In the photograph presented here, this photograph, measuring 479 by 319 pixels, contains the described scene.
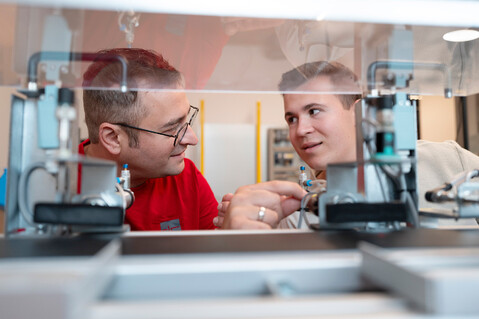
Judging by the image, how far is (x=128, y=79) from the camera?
3.27 ft

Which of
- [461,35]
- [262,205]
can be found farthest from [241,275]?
[461,35]

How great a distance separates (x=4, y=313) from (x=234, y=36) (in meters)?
0.84

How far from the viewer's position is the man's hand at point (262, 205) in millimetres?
913

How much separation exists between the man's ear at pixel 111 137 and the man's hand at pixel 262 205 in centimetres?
79

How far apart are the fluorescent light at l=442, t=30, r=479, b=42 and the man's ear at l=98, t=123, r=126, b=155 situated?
4.20 feet

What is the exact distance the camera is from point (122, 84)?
37.3 inches

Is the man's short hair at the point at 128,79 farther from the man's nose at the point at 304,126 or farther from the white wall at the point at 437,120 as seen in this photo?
the white wall at the point at 437,120

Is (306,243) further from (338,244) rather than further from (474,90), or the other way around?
(474,90)

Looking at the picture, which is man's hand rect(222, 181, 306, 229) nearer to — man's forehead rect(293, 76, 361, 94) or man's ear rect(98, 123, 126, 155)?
man's forehead rect(293, 76, 361, 94)

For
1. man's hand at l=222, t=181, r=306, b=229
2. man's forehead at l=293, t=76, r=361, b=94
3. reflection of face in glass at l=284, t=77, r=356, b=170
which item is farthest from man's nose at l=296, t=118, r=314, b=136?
man's hand at l=222, t=181, r=306, b=229

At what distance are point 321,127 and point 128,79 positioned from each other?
875 mm

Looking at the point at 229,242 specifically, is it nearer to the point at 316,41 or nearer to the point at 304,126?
the point at 316,41

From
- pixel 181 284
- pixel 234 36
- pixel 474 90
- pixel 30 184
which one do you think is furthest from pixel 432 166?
pixel 30 184

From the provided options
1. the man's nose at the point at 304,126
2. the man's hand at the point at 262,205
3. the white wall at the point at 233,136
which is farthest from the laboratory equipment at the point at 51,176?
the white wall at the point at 233,136
